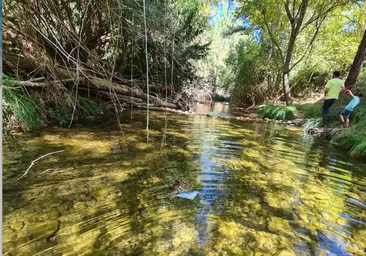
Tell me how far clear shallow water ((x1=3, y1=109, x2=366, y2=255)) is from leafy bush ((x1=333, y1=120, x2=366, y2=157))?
0.94m

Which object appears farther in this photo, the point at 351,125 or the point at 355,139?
the point at 351,125

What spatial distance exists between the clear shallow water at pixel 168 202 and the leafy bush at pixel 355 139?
0.94 m

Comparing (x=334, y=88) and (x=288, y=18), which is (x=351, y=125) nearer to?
(x=334, y=88)

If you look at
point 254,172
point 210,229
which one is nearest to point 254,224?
point 210,229

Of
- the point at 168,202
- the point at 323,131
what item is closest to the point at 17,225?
the point at 168,202

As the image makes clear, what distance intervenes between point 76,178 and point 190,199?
1.30 metres

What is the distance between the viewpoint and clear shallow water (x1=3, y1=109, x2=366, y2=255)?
176 cm

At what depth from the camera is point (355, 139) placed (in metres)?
5.45

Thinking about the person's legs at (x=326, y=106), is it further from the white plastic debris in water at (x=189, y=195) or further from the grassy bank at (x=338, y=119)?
the white plastic debris in water at (x=189, y=195)

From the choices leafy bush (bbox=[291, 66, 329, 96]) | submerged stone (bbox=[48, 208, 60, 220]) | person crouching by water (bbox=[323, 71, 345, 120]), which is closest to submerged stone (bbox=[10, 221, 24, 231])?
submerged stone (bbox=[48, 208, 60, 220])

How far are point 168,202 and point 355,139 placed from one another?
5.20 meters

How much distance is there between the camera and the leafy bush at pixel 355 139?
498 cm

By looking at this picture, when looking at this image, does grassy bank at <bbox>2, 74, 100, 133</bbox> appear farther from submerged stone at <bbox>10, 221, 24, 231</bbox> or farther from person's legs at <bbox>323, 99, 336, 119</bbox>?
person's legs at <bbox>323, 99, 336, 119</bbox>

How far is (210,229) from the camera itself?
Result: 198 centimetres
